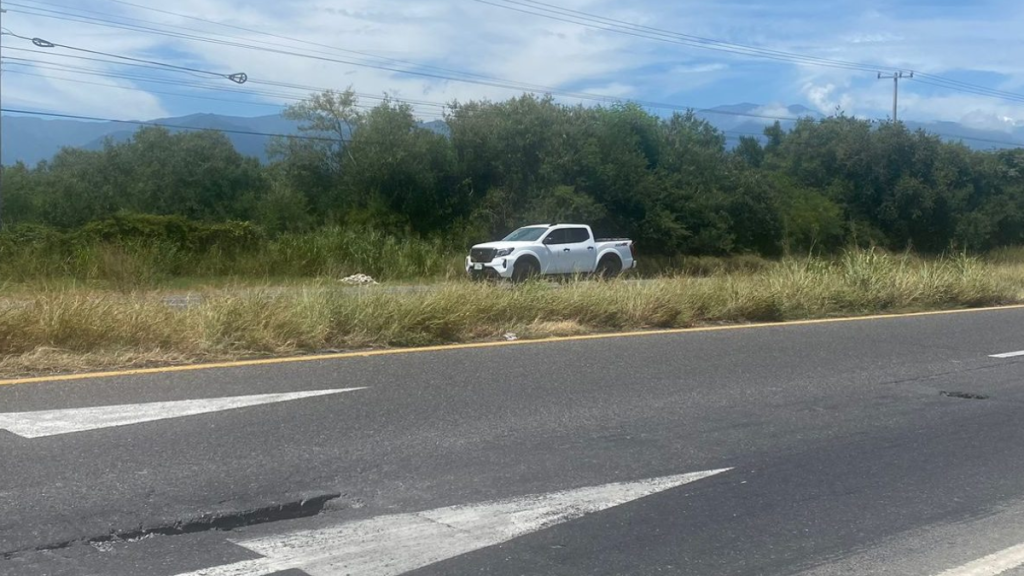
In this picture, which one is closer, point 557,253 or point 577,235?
point 557,253

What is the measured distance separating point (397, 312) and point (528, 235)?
1485 cm

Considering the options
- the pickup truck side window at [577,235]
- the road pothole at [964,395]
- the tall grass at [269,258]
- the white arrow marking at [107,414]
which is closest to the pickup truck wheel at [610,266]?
the pickup truck side window at [577,235]

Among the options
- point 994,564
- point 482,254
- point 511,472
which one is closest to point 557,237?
point 482,254

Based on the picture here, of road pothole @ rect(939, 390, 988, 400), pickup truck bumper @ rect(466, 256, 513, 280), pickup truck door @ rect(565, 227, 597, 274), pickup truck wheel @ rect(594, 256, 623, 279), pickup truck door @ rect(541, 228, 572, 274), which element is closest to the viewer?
road pothole @ rect(939, 390, 988, 400)

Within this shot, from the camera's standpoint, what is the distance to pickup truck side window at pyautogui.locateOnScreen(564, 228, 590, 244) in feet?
85.7

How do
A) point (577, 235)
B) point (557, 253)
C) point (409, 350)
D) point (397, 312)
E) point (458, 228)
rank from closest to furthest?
point (409, 350)
point (397, 312)
point (557, 253)
point (577, 235)
point (458, 228)

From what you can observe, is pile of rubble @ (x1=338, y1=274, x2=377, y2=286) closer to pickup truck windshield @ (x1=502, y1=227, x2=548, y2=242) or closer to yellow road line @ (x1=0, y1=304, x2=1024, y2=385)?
yellow road line @ (x1=0, y1=304, x2=1024, y2=385)

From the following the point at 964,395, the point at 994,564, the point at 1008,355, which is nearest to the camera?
the point at 994,564

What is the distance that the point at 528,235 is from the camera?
25.9 metres

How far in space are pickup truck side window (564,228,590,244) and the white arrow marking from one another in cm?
1854

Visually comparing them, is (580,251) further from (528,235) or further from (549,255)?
(528,235)

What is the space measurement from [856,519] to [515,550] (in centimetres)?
205

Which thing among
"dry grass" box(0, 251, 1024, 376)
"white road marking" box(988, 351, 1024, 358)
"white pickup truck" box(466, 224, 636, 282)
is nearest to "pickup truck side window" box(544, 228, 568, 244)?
"white pickup truck" box(466, 224, 636, 282)

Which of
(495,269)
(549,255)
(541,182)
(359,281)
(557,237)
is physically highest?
(541,182)
